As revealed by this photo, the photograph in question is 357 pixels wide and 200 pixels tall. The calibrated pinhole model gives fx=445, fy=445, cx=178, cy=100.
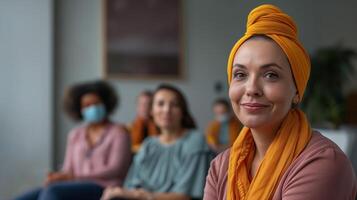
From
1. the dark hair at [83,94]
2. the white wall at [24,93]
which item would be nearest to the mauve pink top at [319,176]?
the dark hair at [83,94]

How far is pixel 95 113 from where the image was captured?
2635 millimetres

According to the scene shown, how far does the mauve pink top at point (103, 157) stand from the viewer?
7.94ft

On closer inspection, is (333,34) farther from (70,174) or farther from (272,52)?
(272,52)

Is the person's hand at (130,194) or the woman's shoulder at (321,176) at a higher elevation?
the woman's shoulder at (321,176)

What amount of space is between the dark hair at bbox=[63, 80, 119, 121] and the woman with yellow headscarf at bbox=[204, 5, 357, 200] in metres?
1.99

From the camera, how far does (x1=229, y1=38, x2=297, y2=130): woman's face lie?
30.8 inches

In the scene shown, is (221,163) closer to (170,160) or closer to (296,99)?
(296,99)

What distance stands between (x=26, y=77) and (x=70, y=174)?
2.29 m

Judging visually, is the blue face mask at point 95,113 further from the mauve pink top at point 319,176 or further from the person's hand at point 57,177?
the mauve pink top at point 319,176

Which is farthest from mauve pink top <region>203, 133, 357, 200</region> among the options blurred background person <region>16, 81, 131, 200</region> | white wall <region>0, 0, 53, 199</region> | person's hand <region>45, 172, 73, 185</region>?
white wall <region>0, 0, 53, 199</region>

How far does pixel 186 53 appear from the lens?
527cm

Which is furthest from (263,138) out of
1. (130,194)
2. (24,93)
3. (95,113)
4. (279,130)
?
(24,93)

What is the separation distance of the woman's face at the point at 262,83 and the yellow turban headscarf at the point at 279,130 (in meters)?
0.02

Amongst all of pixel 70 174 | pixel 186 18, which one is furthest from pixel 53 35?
pixel 70 174
